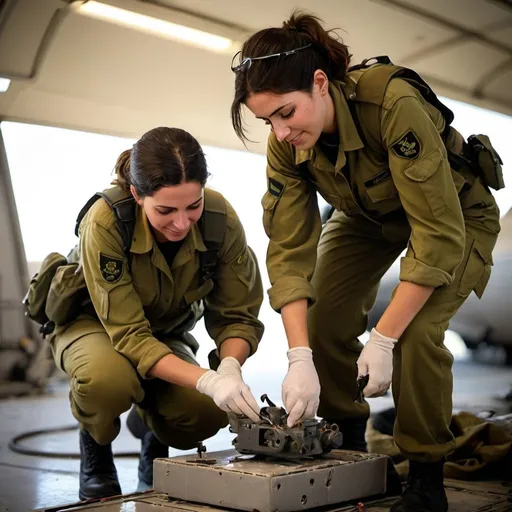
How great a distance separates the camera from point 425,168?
191cm

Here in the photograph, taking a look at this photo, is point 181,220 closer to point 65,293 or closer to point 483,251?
point 65,293

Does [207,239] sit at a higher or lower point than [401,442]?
higher

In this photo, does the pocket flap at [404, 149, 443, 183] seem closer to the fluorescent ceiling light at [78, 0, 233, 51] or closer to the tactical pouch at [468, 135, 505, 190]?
the tactical pouch at [468, 135, 505, 190]

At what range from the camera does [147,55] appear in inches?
128

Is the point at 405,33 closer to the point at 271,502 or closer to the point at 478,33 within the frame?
the point at 478,33

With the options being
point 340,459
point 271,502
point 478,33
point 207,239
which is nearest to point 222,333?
point 207,239

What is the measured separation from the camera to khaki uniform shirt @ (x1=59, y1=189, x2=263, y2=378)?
2.18 metres

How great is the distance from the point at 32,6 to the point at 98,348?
1.43 meters

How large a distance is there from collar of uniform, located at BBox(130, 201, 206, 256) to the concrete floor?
74 cm

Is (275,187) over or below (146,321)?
over

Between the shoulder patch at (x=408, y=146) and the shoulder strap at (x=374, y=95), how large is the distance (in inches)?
3.7

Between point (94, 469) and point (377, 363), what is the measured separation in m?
0.89

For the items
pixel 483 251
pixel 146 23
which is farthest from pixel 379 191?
pixel 146 23

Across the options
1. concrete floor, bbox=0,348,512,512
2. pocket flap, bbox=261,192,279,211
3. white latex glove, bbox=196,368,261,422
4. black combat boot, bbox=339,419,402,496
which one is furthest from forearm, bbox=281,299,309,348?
concrete floor, bbox=0,348,512,512
